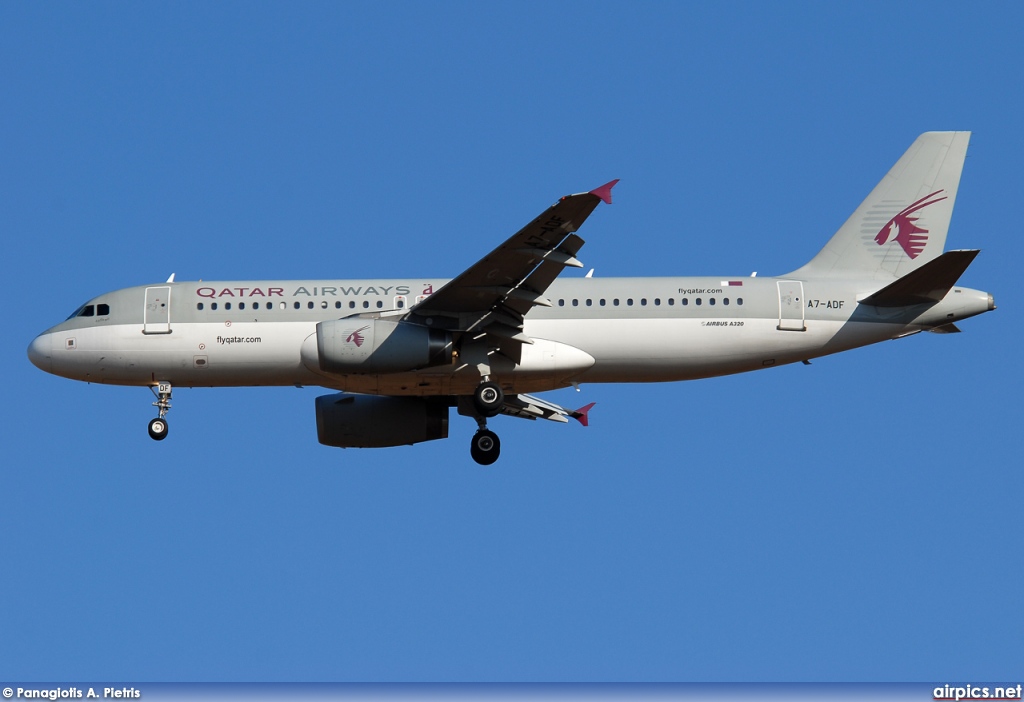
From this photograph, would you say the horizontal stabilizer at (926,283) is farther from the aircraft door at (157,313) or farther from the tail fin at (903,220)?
the aircraft door at (157,313)

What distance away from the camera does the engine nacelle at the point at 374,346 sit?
32156 mm

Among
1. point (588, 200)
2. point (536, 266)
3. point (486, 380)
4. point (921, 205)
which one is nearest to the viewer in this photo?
point (588, 200)

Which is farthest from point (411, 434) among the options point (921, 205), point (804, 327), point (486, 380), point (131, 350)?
point (921, 205)

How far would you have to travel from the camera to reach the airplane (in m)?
32.8

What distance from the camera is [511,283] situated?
32.2m

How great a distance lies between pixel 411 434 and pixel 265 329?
15.9ft

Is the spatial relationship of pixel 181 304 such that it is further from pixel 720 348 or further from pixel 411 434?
pixel 720 348

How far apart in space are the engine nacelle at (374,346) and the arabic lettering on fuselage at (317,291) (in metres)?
2.44

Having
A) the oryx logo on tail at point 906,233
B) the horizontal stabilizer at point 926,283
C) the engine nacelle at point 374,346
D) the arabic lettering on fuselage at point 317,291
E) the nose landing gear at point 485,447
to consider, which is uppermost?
the oryx logo on tail at point 906,233

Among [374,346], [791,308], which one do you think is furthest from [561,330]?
[791,308]

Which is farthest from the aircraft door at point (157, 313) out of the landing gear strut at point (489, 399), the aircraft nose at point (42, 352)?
the landing gear strut at point (489, 399)

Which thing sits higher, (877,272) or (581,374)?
(877,272)

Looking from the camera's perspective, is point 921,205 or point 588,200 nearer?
point 588,200

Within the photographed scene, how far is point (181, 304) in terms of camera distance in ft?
115
